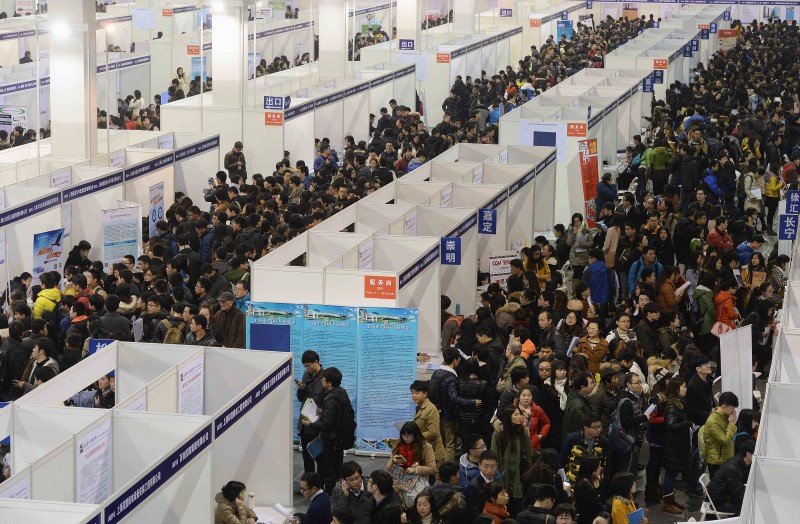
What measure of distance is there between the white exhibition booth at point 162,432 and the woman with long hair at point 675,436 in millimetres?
2777

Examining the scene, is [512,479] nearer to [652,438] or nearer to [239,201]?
[652,438]

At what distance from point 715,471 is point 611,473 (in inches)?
31.2

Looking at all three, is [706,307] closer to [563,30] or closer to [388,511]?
[388,511]

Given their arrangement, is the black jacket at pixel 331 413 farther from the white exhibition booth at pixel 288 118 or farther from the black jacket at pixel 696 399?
the white exhibition booth at pixel 288 118

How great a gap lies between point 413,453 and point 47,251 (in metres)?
6.20

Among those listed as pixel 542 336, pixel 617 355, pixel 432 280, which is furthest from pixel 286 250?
pixel 617 355

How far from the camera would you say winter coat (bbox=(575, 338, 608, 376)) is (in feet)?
35.4

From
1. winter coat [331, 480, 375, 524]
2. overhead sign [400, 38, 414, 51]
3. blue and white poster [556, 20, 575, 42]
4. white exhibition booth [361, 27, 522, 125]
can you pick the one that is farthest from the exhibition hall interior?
blue and white poster [556, 20, 575, 42]

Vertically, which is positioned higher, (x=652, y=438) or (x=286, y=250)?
(x=286, y=250)

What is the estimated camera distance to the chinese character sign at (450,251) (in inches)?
487

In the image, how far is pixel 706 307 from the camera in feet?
41.8

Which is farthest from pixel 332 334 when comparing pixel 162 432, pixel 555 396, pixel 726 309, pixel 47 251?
pixel 47 251

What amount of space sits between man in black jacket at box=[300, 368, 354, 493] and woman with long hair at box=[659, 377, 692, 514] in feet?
7.67

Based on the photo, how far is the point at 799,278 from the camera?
12.2 m
